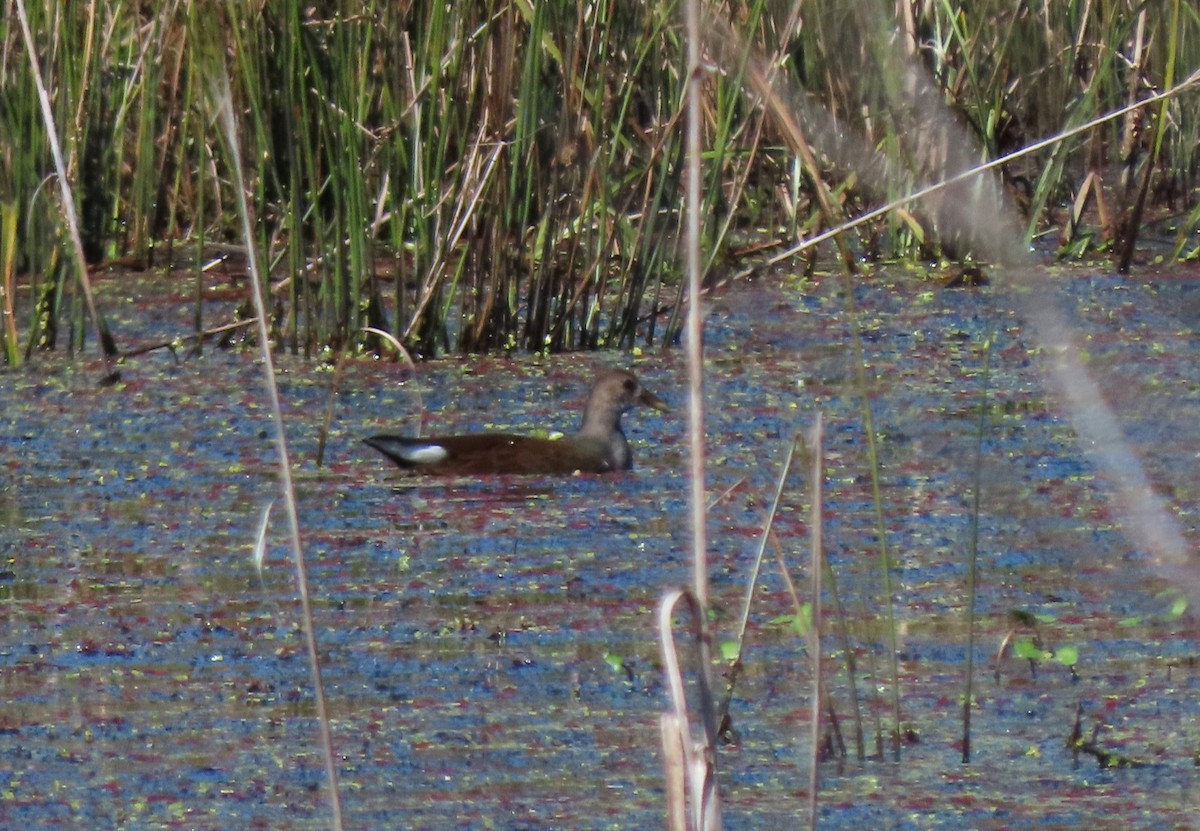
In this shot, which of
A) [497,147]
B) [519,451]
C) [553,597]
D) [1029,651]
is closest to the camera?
[1029,651]

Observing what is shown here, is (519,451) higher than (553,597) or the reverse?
the reverse

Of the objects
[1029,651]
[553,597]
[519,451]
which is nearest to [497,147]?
[519,451]

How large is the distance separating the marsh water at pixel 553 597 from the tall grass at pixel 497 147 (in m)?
0.23

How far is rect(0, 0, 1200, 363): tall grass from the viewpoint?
4465 mm

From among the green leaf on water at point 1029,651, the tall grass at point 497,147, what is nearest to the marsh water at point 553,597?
the green leaf on water at point 1029,651

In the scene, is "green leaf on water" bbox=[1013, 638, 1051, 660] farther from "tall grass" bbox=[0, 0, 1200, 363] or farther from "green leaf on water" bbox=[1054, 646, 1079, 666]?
"tall grass" bbox=[0, 0, 1200, 363]

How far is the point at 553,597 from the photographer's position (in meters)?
3.11

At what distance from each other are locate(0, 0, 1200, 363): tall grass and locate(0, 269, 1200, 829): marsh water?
0.23 m

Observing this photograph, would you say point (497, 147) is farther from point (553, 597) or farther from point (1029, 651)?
point (1029, 651)

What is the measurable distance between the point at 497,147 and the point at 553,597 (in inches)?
61.7

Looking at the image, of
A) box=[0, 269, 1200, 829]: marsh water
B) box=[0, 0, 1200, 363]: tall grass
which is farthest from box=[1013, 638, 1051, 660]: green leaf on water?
box=[0, 0, 1200, 363]: tall grass

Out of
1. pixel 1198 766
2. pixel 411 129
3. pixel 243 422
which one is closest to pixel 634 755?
pixel 1198 766

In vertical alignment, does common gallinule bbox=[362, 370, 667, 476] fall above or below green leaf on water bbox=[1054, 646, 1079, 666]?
below

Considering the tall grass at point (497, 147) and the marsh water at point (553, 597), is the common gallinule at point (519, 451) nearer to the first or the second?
the marsh water at point (553, 597)
